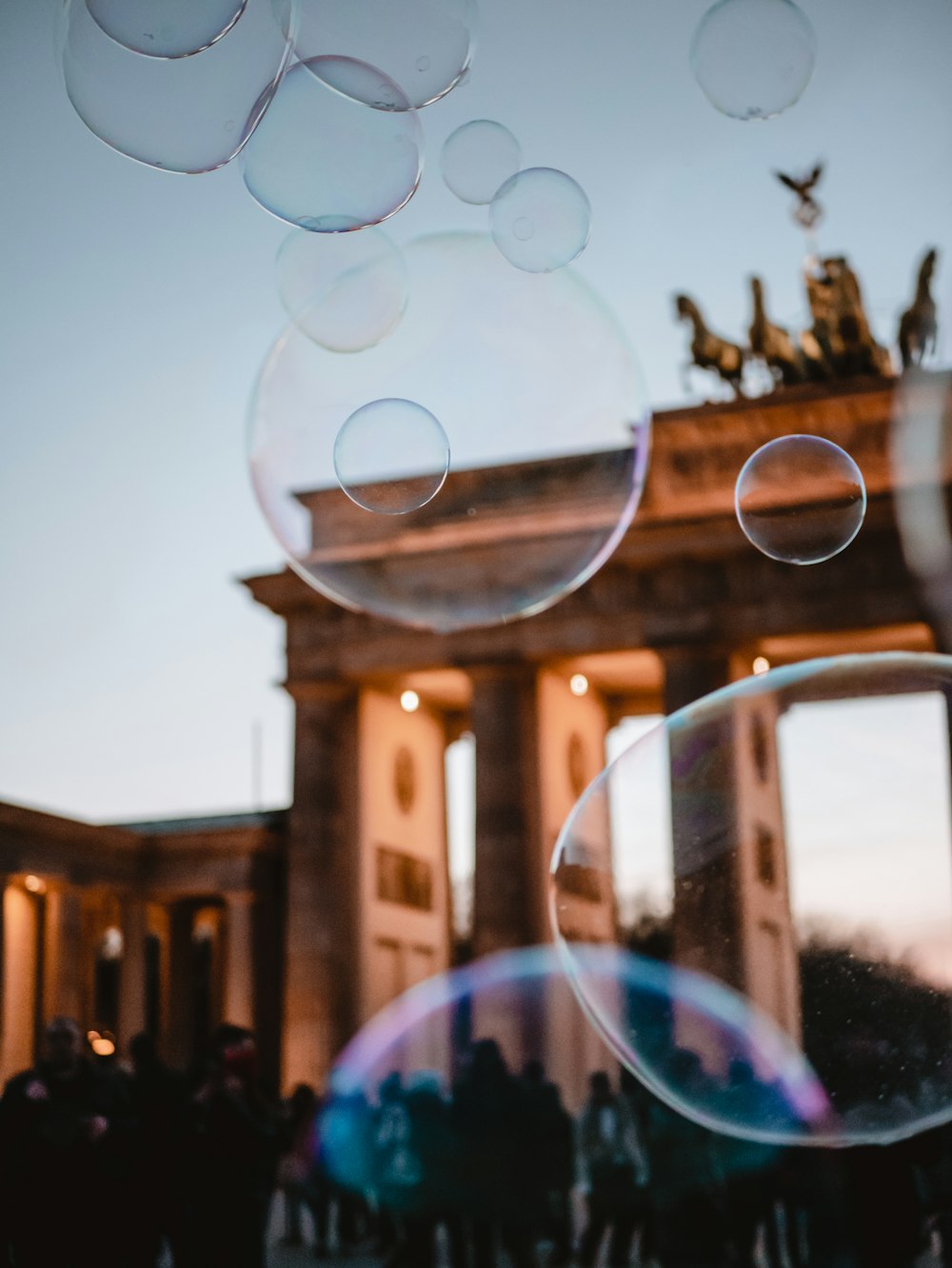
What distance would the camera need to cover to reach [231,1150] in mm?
11375

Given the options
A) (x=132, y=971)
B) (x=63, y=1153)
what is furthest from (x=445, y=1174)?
(x=132, y=971)

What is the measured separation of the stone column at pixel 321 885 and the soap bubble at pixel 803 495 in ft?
94.6

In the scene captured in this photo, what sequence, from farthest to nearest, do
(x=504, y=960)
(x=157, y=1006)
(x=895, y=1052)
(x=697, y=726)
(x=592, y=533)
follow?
(x=157, y=1006) < (x=504, y=960) < (x=592, y=533) < (x=697, y=726) < (x=895, y=1052)

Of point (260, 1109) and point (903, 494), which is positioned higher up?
point (903, 494)

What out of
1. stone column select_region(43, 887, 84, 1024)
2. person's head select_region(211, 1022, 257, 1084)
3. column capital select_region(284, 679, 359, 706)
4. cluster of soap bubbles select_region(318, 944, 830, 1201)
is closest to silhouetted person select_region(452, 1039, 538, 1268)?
cluster of soap bubbles select_region(318, 944, 830, 1201)

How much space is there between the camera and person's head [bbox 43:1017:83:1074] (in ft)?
36.9

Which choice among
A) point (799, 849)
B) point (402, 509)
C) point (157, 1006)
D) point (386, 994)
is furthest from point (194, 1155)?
point (157, 1006)

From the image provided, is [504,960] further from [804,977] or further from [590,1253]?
[804,977]

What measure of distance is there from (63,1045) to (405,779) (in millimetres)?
35161

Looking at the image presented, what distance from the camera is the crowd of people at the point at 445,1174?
11.0 metres

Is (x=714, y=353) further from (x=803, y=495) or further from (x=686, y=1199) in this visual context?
(x=686, y=1199)

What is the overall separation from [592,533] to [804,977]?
7.27m

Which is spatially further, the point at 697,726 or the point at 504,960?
the point at 504,960

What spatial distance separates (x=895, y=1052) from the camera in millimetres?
7469
